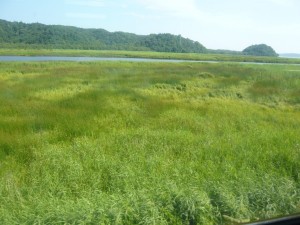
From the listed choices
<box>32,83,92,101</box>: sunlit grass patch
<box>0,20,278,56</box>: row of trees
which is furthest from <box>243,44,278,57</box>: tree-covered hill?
<box>32,83,92,101</box>: sunlit grass patch

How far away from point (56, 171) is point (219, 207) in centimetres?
337

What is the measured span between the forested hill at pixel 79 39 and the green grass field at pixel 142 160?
70725 millimetres

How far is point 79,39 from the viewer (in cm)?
11544

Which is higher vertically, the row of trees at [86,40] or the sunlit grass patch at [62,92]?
the row of trees at [86,40]

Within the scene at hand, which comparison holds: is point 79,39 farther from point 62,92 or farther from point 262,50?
point 62,92

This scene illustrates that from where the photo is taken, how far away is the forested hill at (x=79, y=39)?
8156 cm

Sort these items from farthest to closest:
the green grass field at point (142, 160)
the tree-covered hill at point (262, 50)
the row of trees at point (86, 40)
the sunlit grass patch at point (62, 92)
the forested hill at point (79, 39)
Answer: the tree-covered hill at point (262, 50)
the row of trees at point (86, 40)
the forested hill at point (79, 39)
the sunlit grass patch at point (62, 92)
the green grass field at point (142, 160)

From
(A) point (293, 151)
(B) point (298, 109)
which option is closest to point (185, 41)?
(B) point (298, 109)

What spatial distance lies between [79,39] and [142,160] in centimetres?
11455

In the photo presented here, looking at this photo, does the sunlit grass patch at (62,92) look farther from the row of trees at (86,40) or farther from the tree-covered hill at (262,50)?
the tree-covered hill at (262,50)

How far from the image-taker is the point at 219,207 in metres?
4.94

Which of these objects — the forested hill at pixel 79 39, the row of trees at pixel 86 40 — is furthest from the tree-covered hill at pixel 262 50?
the forested hill at pixel 79 39

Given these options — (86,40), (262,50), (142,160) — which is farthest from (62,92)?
(262,50)

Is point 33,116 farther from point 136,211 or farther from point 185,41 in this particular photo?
point 185,41
